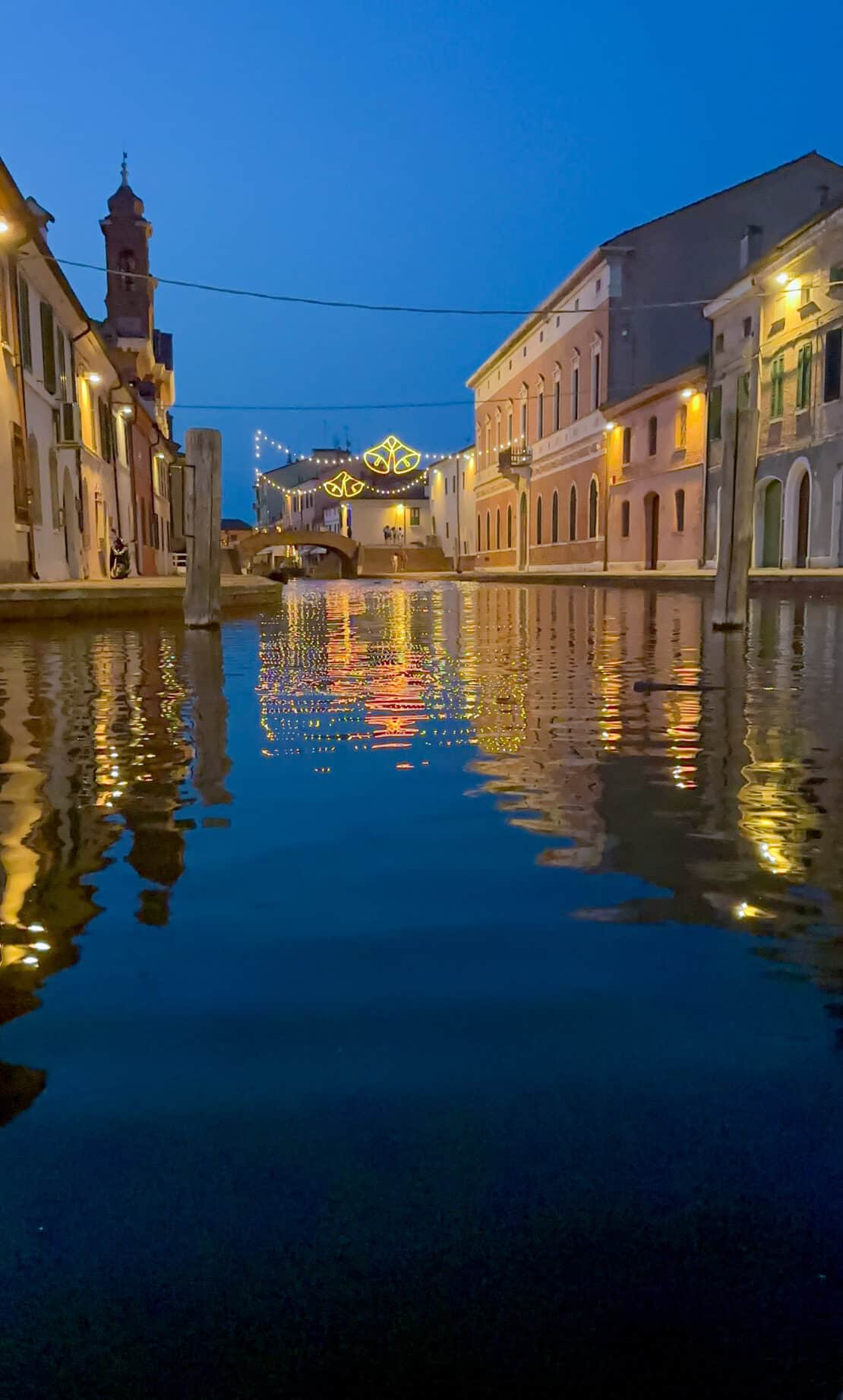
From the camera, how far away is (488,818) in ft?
11.0

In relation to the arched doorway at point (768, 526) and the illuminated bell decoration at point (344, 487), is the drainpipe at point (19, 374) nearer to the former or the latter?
the arched doorway at point (768, 526)

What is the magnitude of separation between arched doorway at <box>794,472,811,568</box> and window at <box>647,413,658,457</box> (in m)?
9.18

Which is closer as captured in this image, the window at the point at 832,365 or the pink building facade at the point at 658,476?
the window at the point at 832,365

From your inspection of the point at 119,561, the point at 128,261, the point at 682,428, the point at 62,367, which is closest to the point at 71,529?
the point at 62,367

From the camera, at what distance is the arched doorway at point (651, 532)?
113 feet

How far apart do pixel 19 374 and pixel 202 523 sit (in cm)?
835

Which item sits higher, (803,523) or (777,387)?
(777,387)

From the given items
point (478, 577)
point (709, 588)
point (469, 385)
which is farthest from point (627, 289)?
point (469, 385)

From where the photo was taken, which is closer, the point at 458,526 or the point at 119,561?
the point at 119,561

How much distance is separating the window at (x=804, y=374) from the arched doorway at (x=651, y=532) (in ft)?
32.7

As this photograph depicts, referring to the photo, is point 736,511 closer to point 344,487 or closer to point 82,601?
point 82,601

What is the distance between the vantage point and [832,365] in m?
22.7

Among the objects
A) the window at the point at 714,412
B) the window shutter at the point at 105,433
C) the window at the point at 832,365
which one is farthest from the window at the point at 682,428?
the window shutter at the point at 105,433

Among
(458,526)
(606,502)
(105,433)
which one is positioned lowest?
(606,502)
